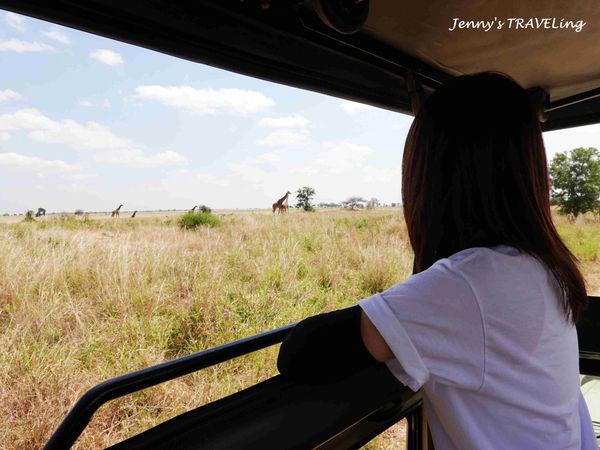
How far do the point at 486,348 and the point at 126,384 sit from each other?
2.05 ft

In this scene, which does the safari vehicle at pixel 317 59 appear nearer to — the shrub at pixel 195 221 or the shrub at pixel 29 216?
the shrub at pixel 195 221

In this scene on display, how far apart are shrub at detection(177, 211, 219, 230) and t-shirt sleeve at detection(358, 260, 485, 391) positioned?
10358 mm

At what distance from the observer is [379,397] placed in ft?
3.51

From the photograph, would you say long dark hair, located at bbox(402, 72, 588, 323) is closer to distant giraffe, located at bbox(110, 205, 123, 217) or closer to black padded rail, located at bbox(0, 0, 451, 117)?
black padded rail, located at bbox(0, 0, 451, 117)


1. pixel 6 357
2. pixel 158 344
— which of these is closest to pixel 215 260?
pixel 158 344

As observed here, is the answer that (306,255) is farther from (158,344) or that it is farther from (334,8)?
(334,8)

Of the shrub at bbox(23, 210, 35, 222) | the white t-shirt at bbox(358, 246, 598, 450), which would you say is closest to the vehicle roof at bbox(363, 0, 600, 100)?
the white t-shirt at bbox(358, 246, 598, 450)

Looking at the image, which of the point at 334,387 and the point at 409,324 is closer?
the point at 409,324

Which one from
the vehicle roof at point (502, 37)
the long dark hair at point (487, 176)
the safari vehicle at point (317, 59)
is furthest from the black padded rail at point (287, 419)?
the vehicle roof at point (502, 37)

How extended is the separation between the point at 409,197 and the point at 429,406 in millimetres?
435

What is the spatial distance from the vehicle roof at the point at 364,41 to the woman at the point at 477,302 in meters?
0.46

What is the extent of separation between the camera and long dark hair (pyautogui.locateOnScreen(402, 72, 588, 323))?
0.83m

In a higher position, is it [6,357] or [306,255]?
[306,255]

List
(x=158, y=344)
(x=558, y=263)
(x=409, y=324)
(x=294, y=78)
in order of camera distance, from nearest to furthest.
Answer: (x=409, y=324), (x=558, y=263), (x=294, y=78), (x=158, y=344)
